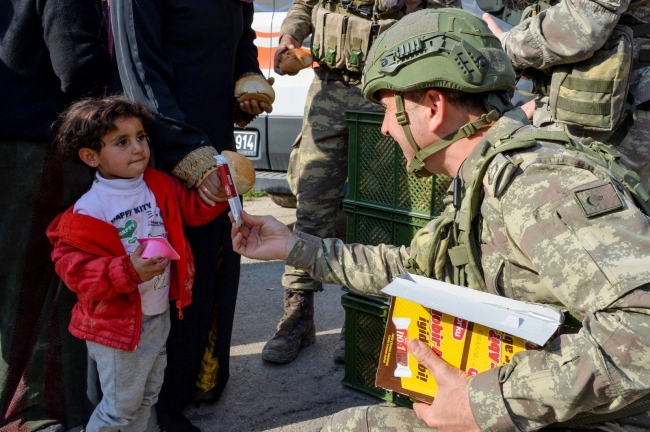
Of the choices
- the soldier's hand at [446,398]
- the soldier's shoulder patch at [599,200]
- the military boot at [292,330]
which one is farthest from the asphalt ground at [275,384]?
the soldier's shoulder patch at [599,200]

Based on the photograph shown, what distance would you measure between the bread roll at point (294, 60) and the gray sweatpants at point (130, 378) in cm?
158

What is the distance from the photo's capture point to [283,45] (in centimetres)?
408

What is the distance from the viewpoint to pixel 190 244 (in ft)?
10.7

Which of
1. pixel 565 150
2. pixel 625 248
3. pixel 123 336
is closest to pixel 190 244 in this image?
pixel 123 336

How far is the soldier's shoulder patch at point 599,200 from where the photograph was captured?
5.59ft

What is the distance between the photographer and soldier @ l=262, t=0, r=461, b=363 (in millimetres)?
4027

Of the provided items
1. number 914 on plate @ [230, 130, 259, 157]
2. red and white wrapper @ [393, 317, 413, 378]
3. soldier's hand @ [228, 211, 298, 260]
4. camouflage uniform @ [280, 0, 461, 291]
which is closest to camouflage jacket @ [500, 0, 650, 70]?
camouflage uniform @ [280, 0, 461, 291]

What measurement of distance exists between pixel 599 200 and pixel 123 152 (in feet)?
5.59

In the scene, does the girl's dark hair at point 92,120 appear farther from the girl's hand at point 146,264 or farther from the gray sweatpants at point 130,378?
the gray sweatpants at point 130,378

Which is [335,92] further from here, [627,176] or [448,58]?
[627,176]

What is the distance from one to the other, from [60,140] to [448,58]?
1487mm

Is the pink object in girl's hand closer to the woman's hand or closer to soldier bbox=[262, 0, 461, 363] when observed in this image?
the woman's hand

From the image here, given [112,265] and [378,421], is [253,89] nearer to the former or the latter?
[112,265]

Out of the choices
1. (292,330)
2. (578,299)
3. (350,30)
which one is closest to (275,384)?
(292,330)
